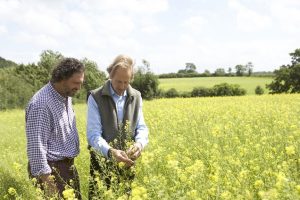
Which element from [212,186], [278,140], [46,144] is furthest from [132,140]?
[278,140]

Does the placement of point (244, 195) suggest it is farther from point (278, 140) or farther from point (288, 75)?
point (288, 75)

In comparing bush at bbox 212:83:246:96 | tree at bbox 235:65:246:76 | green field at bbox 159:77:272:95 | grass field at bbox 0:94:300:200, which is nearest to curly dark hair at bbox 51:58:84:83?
grass field at bbox 0:94:300:200

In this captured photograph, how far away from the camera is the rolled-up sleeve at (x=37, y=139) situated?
4043mm

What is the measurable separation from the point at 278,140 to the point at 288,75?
135ft

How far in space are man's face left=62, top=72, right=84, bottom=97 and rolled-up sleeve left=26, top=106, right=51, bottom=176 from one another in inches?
Result: 10.5

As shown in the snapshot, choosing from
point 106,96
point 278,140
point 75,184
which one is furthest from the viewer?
point 278,140

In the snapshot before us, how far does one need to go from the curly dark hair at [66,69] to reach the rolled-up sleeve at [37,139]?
1.04 feet

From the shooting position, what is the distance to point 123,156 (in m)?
4.15

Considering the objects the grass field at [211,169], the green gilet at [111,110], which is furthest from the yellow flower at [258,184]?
the green gilet at [111,110]

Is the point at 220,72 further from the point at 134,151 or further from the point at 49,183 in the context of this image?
the point at 49,183

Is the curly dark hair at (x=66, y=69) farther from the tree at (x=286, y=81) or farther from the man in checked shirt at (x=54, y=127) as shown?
the tree at (x=286, y=81)

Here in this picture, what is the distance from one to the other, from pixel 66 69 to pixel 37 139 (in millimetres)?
659

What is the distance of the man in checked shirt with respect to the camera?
4.06 meters

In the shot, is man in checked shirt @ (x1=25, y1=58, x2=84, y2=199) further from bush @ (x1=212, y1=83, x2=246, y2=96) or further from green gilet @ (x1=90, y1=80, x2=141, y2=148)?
bush @ (x1=212, y1=83, x2=246, y2=96)
